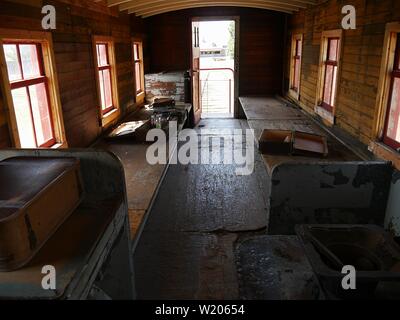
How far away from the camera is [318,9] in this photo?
550 centimetres

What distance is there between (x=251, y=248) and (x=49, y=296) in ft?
7.32

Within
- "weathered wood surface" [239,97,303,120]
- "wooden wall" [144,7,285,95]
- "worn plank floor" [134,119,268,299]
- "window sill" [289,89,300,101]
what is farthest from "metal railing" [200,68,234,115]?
"worn plank floor" [134,119,268,299]

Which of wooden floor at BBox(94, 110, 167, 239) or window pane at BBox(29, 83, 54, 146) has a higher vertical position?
window pane at BBox(29, 83, 54, 146)

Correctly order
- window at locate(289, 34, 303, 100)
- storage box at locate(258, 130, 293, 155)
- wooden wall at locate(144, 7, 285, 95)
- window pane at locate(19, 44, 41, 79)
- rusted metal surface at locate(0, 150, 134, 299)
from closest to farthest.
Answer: rusted metal surface at locate(0, 150, 134, 299) → window pane at locate(19, 44, 41, 79) → storage box at locate(258, 130, 293, 155) → window at locate(289, 34, 303, 100) → wooden wall at locate(144, 7, 285, 95)

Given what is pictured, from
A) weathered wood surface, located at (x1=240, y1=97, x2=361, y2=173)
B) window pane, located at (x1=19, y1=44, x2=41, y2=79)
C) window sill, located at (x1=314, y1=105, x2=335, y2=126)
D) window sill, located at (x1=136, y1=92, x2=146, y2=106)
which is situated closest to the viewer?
window pane, located at (x1=19, y1=44, x2=41, y2=79)

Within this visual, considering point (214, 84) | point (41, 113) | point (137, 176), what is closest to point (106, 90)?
point (41, 113)

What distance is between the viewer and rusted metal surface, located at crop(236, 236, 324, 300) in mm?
2598

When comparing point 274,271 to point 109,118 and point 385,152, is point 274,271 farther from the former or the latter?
point 109,118

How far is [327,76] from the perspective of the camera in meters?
5.13

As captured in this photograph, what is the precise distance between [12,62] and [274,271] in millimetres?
2902

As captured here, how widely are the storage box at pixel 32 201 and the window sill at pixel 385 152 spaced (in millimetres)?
2618

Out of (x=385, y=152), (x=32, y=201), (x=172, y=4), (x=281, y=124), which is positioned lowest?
(x=281, y=124)

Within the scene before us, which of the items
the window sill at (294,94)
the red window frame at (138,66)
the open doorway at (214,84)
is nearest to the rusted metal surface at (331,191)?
the window sill at (294,94)

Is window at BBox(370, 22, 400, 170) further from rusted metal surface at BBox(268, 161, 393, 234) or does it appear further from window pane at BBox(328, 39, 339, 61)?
window pane at BBox(328, 39, 339, 61)
